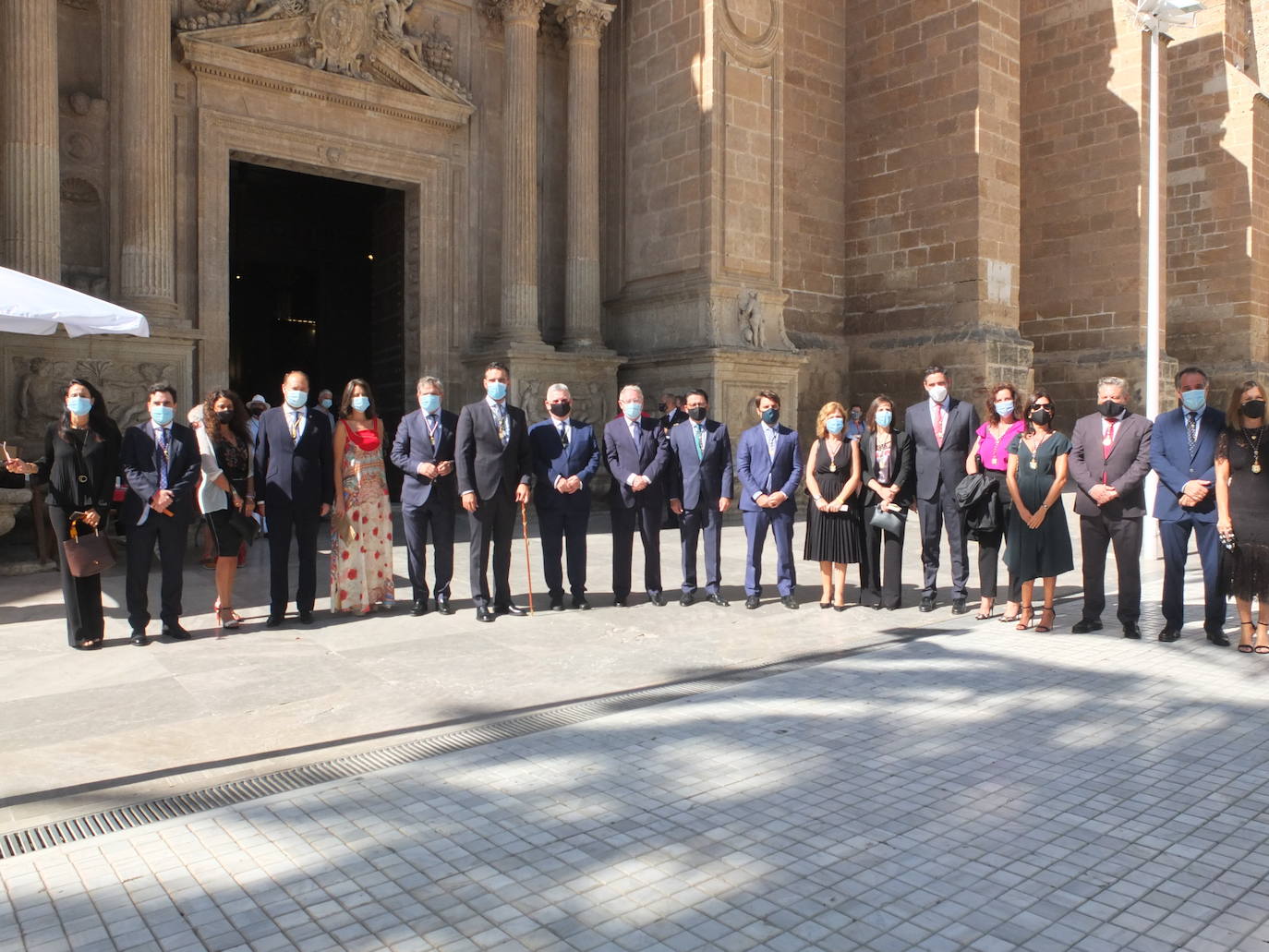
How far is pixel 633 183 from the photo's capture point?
50.8 feet

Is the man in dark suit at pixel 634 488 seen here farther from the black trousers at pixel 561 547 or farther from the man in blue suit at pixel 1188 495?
the man in blue suit at pixel 1188 495

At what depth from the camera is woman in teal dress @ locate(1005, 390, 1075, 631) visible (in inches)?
285

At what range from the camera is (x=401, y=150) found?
13.8 meters

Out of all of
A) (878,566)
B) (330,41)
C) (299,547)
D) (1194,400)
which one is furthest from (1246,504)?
(330,41)

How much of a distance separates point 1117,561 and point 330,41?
36.0 ft

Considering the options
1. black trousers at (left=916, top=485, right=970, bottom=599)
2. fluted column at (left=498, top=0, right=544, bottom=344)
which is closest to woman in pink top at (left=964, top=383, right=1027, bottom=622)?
black trousers at (left=916, top=485, right=970, bottom=599)

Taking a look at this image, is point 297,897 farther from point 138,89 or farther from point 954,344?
point 954,344

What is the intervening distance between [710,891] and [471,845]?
860 mm

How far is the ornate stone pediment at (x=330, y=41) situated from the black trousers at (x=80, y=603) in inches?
307

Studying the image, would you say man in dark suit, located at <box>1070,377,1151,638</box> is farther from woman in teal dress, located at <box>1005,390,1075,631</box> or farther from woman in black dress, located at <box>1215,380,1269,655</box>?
woman in black dress, located at <box>1215,380,1269,655</box>

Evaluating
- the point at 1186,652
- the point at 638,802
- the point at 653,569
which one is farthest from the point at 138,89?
the point at 1186,652

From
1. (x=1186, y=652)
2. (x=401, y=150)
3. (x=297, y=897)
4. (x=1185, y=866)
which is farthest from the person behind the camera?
(x=401, y=150)

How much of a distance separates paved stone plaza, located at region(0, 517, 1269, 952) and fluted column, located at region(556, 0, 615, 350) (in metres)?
9.23

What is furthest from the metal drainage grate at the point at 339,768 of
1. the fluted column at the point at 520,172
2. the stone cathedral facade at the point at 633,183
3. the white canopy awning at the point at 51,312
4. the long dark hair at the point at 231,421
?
the fluted column at the point at 520,172
